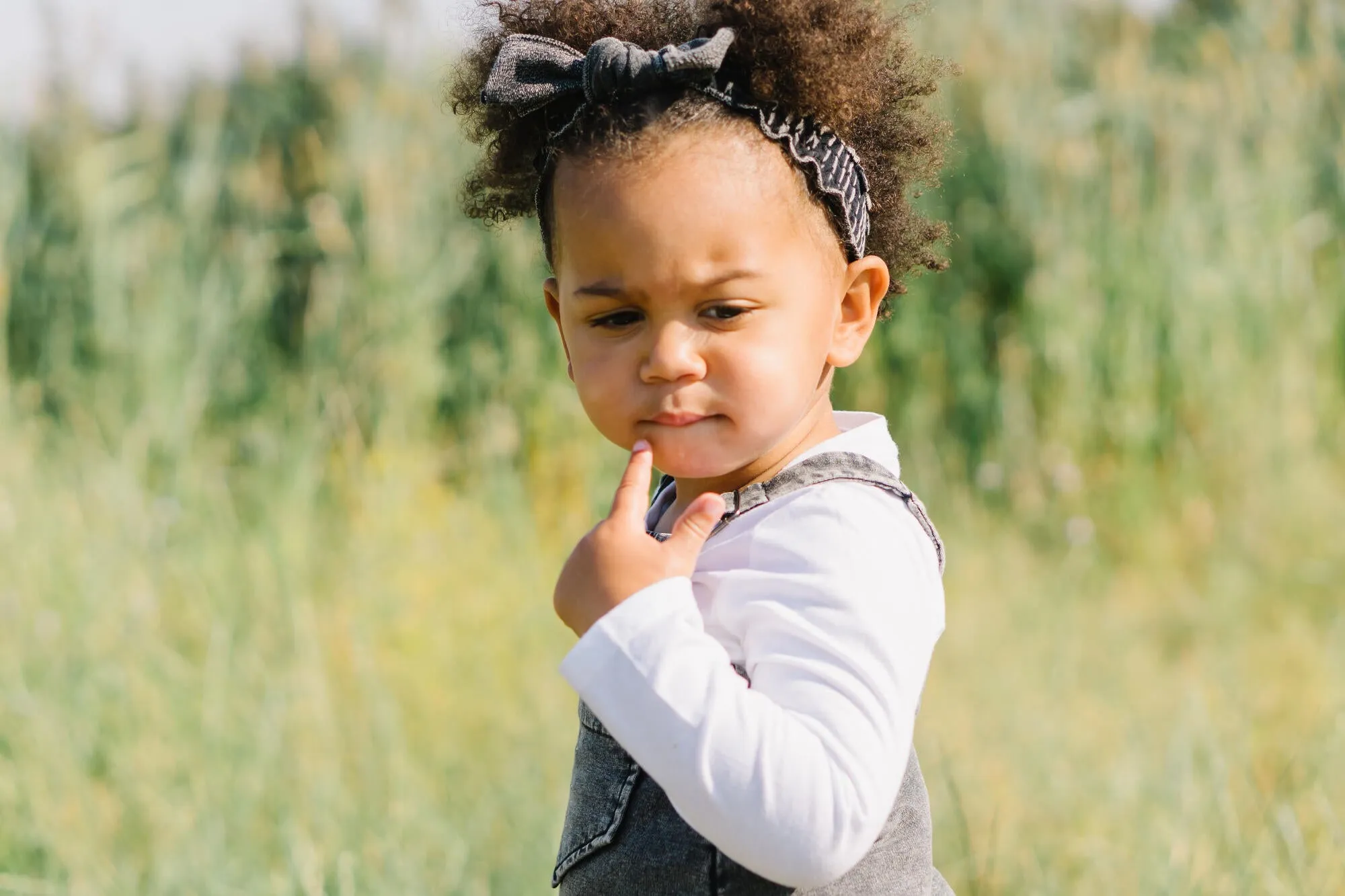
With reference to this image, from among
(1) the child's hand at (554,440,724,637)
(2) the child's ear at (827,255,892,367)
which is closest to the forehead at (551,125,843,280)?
(2) the child's ear at (827,255,892,367)

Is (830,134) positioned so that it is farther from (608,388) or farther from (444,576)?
(444,576)

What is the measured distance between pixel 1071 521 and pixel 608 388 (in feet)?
10.5

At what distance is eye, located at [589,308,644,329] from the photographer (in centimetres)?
161

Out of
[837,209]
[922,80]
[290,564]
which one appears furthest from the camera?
[290,564]

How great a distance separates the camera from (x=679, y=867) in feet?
5.05

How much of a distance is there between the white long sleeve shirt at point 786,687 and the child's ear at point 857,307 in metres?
0.30

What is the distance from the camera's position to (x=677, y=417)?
5.21ft

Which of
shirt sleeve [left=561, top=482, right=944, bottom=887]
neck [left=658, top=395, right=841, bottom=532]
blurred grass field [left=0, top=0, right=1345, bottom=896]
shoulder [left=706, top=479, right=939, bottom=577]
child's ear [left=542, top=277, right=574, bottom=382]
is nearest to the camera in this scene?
shirt sleeve [left=561, top=482, right=944, bottom=887]

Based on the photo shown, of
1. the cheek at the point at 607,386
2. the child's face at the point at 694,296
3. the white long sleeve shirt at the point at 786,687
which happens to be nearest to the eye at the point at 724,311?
the child's face at the point at 694,296

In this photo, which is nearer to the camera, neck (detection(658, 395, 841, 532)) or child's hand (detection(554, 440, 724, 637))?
child's hand (detection(554, 440, 724, 637))

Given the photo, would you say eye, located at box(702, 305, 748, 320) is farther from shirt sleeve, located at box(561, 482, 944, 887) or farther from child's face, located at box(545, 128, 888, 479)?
shirt sleeve, located at box(561, 482, 944, 887)

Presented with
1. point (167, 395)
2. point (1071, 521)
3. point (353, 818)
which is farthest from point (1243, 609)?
point (167, 395)

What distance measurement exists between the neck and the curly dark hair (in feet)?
1.11

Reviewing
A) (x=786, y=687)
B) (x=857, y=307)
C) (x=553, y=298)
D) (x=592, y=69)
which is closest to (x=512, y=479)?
(x=553, y=298)
